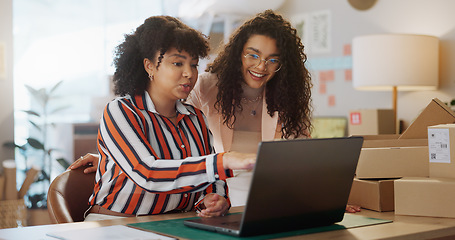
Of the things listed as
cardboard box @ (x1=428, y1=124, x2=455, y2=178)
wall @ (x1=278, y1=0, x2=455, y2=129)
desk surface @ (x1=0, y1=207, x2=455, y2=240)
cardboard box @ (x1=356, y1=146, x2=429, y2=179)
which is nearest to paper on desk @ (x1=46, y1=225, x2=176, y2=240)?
desk surface @ (x1=0, y1=207, x2=455, y2=240)

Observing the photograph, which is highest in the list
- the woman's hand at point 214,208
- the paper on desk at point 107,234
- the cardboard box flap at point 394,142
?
the cardboard box flap at point 394,142

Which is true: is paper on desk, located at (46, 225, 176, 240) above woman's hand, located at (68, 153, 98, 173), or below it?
below

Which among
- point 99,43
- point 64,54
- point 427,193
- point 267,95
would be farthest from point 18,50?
point 427,193

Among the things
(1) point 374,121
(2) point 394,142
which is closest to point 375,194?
(2) point 394,142

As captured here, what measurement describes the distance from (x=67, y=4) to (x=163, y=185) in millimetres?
4700

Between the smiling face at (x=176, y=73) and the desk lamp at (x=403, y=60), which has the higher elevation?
the desk lamp at (x=403, y=60)

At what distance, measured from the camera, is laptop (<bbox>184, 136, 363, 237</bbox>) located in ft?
3.66

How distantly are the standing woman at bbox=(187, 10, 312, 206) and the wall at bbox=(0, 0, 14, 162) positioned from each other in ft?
7.78

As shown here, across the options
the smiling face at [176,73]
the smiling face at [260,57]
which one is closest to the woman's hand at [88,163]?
the smiling face at [176,73]

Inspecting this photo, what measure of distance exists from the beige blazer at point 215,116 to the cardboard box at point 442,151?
672 millimetres

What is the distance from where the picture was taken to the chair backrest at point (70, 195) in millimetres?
1590

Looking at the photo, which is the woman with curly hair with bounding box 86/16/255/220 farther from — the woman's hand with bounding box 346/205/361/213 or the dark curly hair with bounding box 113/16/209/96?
the woman's hand with bounding box 346/205/361/213

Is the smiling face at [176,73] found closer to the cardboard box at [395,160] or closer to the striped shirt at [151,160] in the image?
the striped shirt at [151,160]

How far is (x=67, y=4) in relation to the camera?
5.63 m
